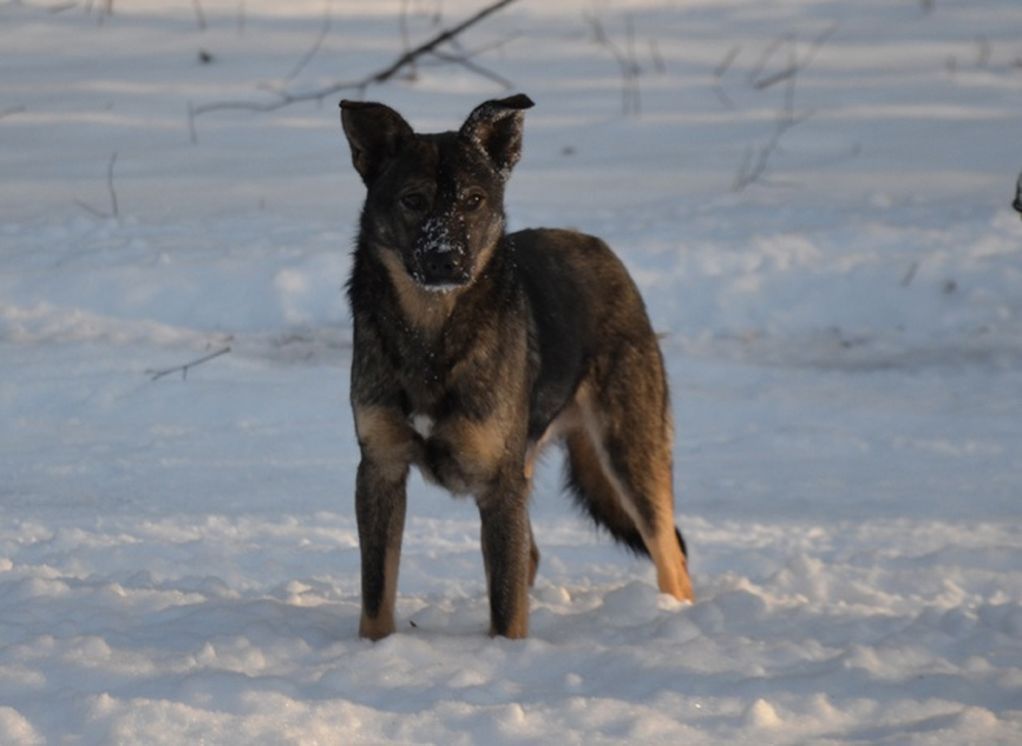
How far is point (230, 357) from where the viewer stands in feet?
29.2

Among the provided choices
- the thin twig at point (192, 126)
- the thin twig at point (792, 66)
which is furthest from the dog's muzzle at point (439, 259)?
the thin twig at point (792, 66)

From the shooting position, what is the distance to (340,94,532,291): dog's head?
16.2 ft

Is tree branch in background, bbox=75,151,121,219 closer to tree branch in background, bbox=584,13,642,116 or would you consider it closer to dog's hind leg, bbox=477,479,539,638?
tree branch in background, bbox=584,13,642,116

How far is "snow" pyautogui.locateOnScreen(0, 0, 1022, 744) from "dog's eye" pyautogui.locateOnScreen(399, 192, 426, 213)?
4.14 ft

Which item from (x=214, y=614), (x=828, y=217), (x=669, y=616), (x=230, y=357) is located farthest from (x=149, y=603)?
(x=828, y=217)

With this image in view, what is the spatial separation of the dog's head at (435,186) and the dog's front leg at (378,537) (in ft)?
2.15

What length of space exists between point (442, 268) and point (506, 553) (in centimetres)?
92

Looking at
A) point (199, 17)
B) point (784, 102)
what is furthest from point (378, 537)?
point (199, 17)

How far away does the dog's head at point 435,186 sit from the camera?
16.2ft

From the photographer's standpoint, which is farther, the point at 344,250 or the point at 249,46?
the point at 249,46

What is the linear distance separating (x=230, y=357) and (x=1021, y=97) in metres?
7.93

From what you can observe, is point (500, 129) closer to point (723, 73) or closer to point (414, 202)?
point (414, 202)

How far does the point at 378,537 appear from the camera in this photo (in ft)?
17.4

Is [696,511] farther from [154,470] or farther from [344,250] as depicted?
[344,250]
